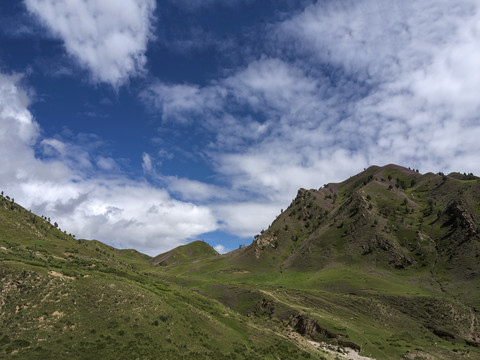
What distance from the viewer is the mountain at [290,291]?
1336 inches

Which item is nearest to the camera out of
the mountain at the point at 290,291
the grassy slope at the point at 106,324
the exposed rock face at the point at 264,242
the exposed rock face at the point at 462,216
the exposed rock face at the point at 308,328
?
the grassy slope at the point at 106,324

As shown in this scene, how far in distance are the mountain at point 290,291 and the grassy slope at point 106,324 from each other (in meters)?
0.17

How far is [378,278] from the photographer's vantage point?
364ft

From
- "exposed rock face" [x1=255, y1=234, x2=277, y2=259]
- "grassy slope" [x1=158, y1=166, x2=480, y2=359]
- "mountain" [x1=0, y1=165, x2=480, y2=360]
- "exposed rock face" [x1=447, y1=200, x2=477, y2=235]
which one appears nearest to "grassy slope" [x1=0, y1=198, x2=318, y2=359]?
"mountain" [x1=0, y1=165, x2=480, y2=360]

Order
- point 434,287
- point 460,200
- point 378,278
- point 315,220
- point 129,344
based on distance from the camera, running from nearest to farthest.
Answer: point 129,344 < point 434,287 < point 378,278 < point 460,200 < point 315,220

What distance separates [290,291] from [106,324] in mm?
71331

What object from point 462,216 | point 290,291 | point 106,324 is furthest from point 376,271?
point 106,324

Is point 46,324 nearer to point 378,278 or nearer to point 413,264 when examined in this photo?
point 378,278

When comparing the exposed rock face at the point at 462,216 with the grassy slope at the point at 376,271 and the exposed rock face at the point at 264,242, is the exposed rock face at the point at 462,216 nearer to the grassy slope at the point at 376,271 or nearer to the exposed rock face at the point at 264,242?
the grassy slope at the point at 376,271

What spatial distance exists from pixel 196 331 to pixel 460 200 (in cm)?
13812

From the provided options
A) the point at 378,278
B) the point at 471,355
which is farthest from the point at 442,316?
the point at 378,278

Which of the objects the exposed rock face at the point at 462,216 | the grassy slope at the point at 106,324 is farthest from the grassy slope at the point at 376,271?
the grassy slope at the point at 106,324

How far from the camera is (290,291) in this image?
95.6 metres

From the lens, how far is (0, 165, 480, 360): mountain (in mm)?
33938
